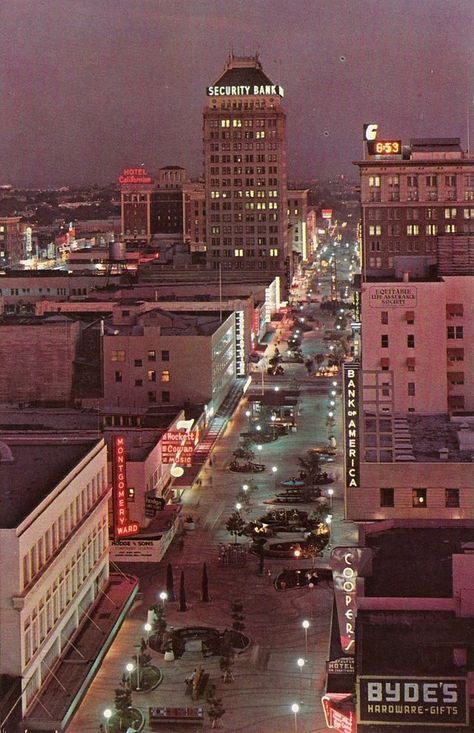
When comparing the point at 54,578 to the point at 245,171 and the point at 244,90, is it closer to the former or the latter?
the point at 245,171

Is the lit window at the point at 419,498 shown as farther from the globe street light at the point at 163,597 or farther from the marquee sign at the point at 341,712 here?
the marquee sign at the point at 341,712

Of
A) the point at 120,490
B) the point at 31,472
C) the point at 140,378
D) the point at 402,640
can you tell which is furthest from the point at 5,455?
the point at 140,378

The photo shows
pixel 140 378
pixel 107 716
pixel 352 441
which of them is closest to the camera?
pixel 107 716

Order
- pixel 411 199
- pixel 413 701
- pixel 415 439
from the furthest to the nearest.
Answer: pixel 411 199 → pixel 415 439 → pixel 413 701

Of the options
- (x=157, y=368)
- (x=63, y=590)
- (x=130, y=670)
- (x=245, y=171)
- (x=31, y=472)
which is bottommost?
(x=130, y=670)

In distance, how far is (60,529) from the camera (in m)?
23.0

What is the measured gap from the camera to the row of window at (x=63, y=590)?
20.6 m

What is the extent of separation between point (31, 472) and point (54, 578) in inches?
110

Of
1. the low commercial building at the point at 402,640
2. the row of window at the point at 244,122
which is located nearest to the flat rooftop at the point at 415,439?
the low commercial building at the point at 402,640

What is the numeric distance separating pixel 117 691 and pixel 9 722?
1.97m

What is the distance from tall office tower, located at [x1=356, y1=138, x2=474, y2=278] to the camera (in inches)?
2427

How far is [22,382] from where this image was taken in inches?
1932

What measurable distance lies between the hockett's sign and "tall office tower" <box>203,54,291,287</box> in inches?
2170

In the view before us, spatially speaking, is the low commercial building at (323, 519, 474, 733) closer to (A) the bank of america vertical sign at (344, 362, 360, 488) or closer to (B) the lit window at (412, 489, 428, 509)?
(B) the lit window at (412, 489, 428, 509)
